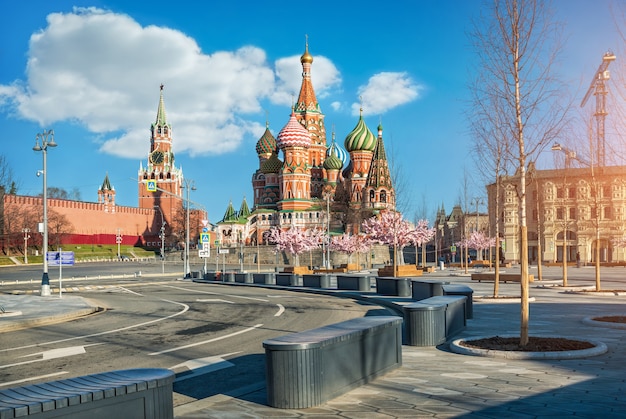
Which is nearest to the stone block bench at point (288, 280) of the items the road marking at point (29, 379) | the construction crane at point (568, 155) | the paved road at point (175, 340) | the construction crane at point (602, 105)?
the paved road at point (175, 340)

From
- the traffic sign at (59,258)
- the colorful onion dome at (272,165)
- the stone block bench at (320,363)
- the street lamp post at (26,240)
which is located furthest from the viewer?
the colorful onion dome at (272,165)

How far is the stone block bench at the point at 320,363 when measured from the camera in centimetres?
682

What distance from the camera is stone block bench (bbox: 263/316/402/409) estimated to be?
682 centimetres

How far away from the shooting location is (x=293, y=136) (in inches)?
3792

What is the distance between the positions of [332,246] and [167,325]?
5993 centimetres

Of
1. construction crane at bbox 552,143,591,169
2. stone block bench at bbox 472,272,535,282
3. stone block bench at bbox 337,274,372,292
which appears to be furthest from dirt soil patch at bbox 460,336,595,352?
stone block bench at bbox 472,272,535,282

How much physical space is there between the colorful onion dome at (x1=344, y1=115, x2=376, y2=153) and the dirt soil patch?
90682 millimetres

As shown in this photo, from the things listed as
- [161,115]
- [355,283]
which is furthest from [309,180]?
[355,283]

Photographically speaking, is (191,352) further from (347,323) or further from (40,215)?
(40,215)

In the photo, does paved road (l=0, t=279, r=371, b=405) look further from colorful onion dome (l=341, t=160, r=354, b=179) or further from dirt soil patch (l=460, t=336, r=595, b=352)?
colorful onion dome (l=341, t=160, r=354, b=179)

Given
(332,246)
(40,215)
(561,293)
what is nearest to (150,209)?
(40,215)

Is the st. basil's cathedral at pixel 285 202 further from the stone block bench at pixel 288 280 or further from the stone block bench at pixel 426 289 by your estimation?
the stone block bench at pixel 426 289

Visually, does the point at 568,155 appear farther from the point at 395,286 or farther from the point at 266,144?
the point at 266,144

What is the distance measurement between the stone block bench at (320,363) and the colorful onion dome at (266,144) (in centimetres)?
10414
